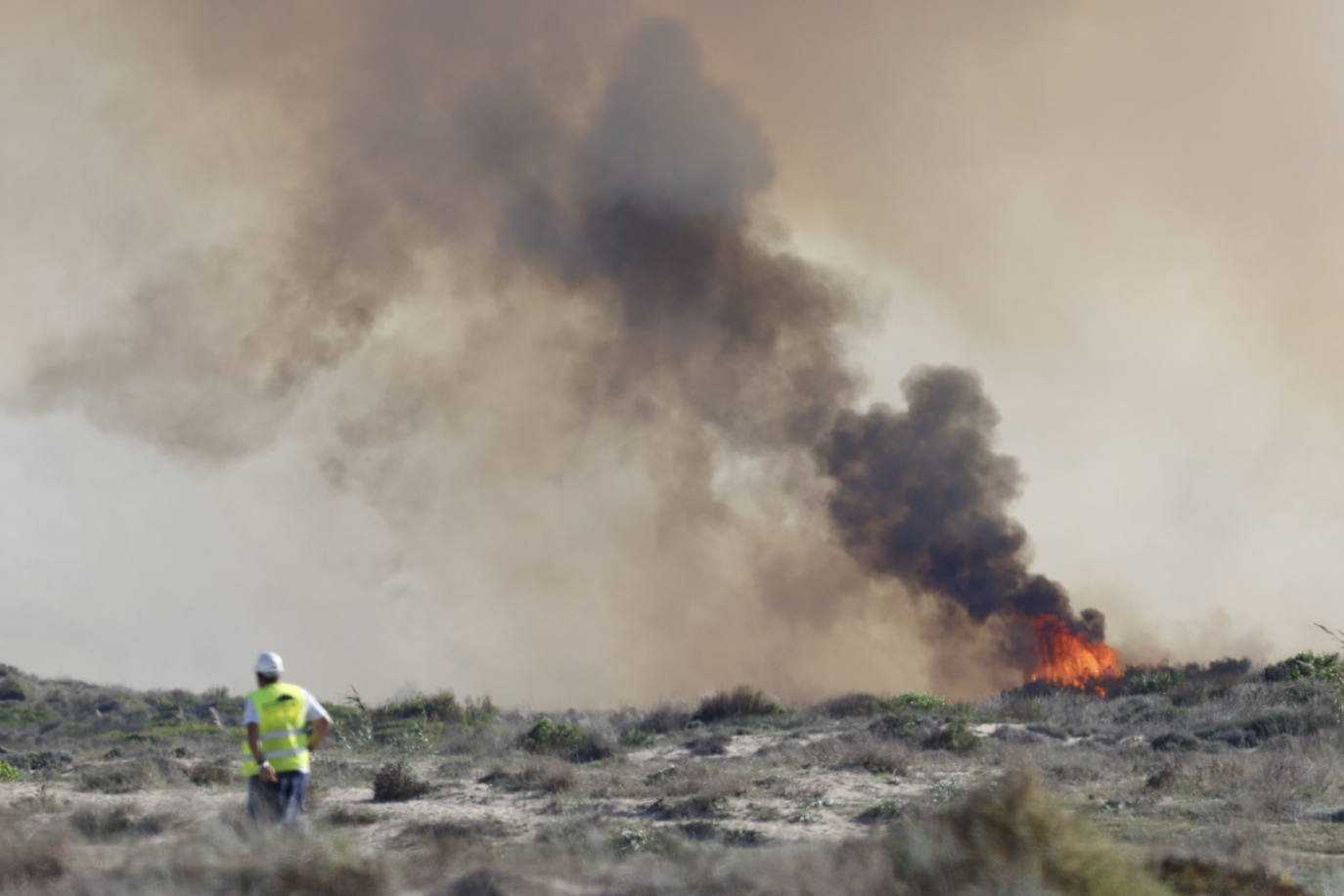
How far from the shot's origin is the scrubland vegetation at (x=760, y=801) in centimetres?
952

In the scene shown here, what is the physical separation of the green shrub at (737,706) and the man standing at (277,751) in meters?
23.8

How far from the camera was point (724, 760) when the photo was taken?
25.7 metres

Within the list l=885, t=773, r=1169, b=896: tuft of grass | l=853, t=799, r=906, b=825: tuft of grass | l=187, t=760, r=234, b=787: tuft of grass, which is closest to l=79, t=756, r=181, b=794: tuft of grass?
l=187, t=760, r=234, b=787: tuft of grass

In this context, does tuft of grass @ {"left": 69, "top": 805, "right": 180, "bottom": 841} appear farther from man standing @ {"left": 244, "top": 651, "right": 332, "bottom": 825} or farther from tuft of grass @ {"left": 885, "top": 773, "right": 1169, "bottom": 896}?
tuft of grass @ {"left": 885, "top": 773, "right": 1169, "bottom": 896}

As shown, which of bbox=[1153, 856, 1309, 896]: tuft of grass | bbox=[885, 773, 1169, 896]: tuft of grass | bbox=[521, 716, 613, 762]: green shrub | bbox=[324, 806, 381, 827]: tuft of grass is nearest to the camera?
bbox=[885, 773, 1169, 896]: tuft of grass

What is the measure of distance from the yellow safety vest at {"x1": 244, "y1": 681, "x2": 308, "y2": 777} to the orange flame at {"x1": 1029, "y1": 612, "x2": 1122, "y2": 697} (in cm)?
4544

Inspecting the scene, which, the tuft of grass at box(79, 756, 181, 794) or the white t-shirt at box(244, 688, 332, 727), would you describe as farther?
the tuft of grass at box(79, 756, 181, 794)

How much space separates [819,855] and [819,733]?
19.0 m

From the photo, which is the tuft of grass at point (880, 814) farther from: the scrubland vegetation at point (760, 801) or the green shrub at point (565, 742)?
the green shrub at point (565, 742)

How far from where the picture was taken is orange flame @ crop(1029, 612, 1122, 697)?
53.7 meters

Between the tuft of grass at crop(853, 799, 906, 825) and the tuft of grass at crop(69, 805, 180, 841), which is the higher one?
the tuft of grass at crop(853, 799, 906, 825)

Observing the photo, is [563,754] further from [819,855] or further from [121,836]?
[819,855]

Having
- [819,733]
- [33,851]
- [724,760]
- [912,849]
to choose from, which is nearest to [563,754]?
[724,760]

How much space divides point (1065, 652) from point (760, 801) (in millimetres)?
39859
